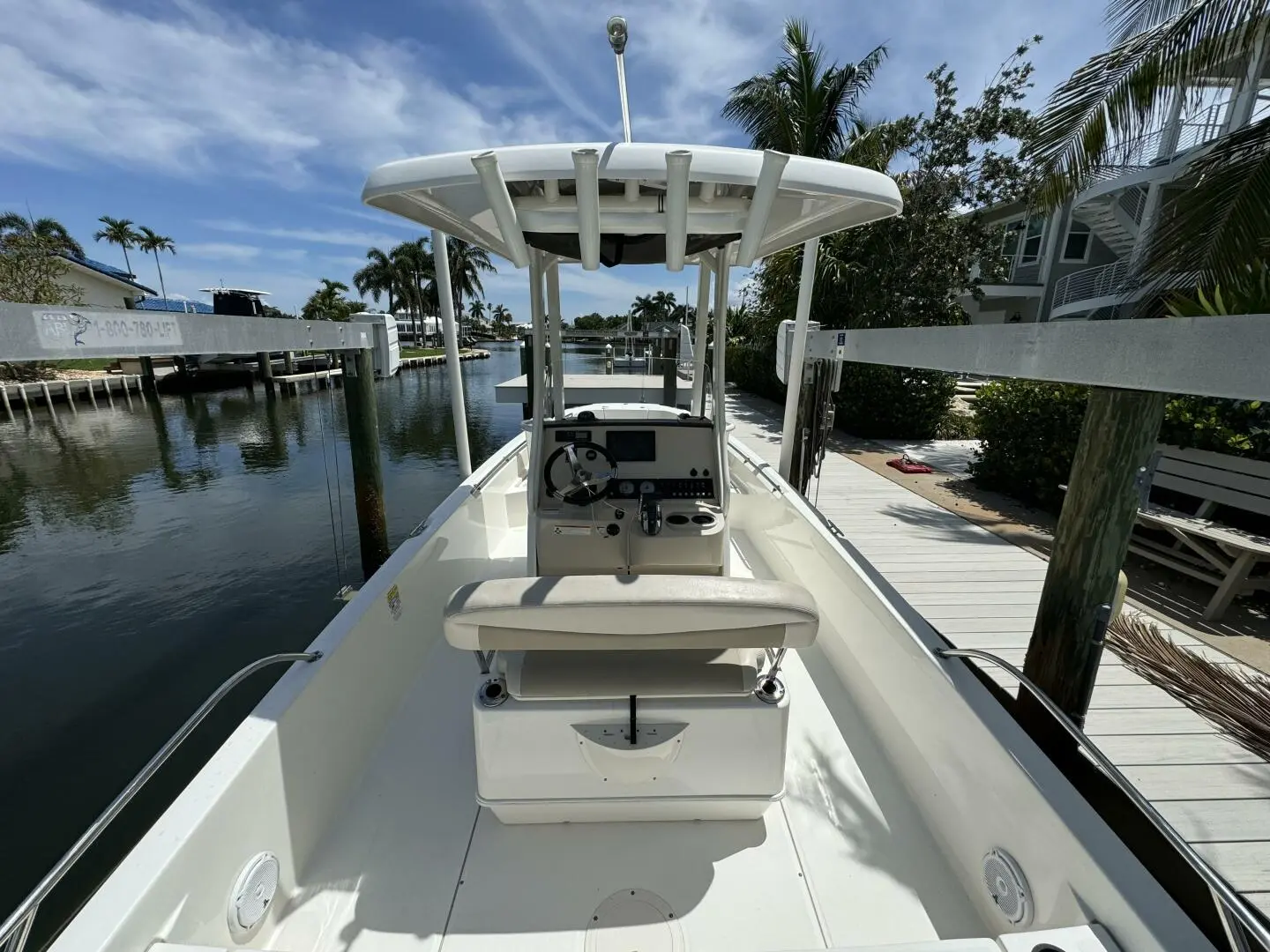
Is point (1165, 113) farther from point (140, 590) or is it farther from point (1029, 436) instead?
point (140, 590)

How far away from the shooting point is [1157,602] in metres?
3.73

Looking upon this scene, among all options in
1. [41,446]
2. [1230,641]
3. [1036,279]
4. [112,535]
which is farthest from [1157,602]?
[41,446]

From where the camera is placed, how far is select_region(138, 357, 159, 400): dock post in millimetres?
20391

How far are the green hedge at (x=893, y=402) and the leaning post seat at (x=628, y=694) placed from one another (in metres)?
8.24

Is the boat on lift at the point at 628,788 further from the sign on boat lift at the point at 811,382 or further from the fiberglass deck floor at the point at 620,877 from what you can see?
the sign on boat lift at the point at 811,382

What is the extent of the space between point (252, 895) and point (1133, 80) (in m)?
6.51

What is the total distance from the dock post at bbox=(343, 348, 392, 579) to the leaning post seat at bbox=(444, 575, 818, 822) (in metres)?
4.05

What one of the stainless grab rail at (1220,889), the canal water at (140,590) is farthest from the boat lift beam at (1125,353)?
the canal water at (140,590)

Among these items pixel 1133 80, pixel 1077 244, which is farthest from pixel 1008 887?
pixel 1077 244

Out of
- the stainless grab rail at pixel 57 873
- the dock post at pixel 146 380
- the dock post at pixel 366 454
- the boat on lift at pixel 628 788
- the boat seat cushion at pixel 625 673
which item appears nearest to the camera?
the stainless grab rail at pixel 57 873

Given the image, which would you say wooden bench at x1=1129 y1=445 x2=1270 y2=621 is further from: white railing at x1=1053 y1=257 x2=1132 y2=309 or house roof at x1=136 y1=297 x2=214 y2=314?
house roof at x1=136 y1=297 x2=214 y2=314

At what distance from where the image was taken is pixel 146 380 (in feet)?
69.2

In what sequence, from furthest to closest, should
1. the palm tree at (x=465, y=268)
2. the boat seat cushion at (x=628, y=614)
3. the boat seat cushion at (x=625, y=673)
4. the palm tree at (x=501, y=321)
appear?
the palm tree at (x=501, y=321) → the palm tree at (x=465, y=268) → the boat seat cushion at (x=625, y=673) → the boat seat cushion at (x=628, y=614)

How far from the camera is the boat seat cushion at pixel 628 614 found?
4.94ft
